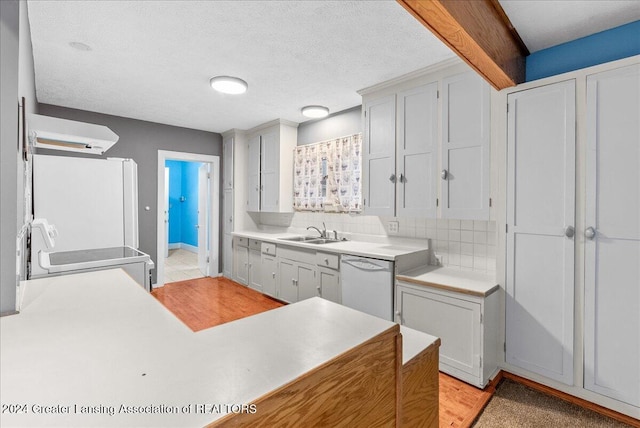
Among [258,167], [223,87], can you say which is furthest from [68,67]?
[258,167]

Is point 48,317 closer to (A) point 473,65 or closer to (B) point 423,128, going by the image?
(A) point 473,65

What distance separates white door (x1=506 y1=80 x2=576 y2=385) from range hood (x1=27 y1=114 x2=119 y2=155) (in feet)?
9.05

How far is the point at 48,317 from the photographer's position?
1.06m

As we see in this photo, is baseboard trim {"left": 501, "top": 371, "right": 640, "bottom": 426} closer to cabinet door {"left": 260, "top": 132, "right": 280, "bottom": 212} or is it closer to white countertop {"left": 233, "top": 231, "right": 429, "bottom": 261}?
white countertop {"left": 233, "top": 231, "right": 429, "bottom": 261}

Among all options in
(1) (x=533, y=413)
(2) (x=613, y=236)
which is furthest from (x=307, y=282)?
(2) (x=613, y=236)

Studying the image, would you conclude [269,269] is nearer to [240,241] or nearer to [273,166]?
[240,241]

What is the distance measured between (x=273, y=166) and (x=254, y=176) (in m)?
0.52

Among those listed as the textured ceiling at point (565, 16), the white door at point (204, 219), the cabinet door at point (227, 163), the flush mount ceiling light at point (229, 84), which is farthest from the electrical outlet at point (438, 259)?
the white door at point (204, 219)

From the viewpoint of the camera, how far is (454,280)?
2.35 meters

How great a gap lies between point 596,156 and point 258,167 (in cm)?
388

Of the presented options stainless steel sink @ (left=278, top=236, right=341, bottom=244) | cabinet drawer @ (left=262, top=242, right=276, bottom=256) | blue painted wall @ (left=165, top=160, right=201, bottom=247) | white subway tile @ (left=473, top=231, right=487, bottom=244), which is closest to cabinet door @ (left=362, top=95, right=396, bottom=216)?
white subway tile @ (left=473, top=231, right=487, bottom=244)

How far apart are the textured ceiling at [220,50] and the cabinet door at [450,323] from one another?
1.88m

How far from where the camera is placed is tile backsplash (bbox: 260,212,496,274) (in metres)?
2.55

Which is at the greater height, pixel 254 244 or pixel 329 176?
pixel 329 176
